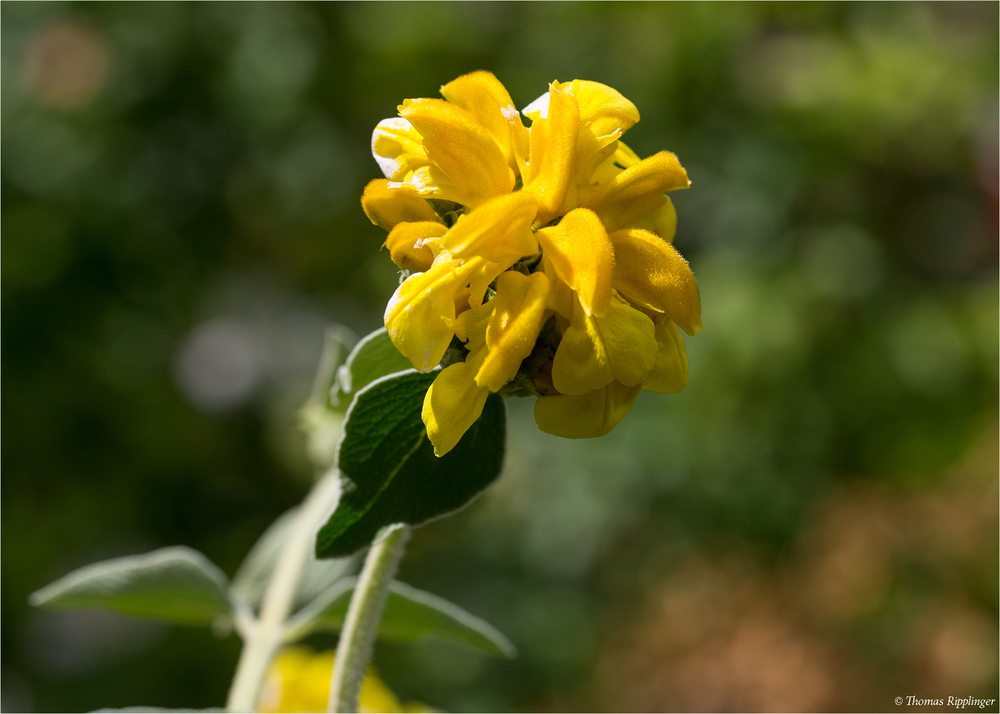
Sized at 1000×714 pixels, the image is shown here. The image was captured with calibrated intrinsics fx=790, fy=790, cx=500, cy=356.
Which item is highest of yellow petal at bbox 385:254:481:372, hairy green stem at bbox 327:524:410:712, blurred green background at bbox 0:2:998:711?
yellow petal at bbox 385:254:481:372

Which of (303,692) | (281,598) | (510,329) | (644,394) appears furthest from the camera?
(644,394)

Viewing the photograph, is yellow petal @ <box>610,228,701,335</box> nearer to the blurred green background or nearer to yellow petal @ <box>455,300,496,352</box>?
yellow petal @ <box>455,300,496,352</box>

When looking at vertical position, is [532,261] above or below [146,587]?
above

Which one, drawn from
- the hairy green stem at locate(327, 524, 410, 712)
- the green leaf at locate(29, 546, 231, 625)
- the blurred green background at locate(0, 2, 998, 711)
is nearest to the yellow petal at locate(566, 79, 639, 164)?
the hairy green stem at locate(327, 524, 410, 712)

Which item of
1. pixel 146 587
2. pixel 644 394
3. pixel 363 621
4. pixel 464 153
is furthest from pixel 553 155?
pixel 644 394

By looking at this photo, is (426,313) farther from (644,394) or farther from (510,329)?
(644,394)

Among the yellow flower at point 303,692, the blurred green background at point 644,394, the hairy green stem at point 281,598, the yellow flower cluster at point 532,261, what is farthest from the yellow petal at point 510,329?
the blurred green background at point 644,394
